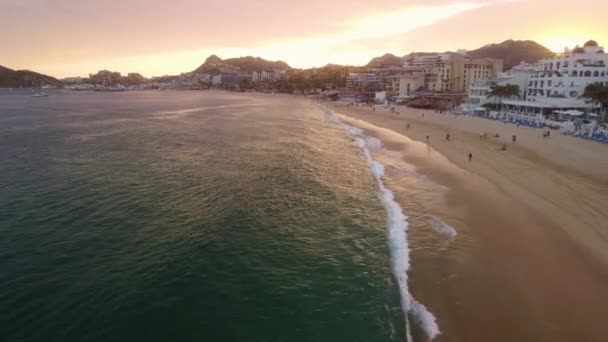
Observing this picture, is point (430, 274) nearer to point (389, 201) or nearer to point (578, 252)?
point (578, 252)

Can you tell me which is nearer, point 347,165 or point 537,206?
point 537,206

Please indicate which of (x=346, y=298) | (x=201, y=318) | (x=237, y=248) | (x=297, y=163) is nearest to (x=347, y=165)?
(x=297, y=163)

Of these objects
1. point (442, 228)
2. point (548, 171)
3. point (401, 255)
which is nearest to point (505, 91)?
point (548, 171)

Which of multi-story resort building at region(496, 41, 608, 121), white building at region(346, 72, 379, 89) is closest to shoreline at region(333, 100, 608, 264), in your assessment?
multi-story resort building at region(496, 41, 608, 121)

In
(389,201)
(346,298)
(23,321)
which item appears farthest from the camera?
(389,201)

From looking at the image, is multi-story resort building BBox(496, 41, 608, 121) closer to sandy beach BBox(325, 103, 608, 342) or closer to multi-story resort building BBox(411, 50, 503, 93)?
sandy beach BBox(325, 103, 608, 342)
